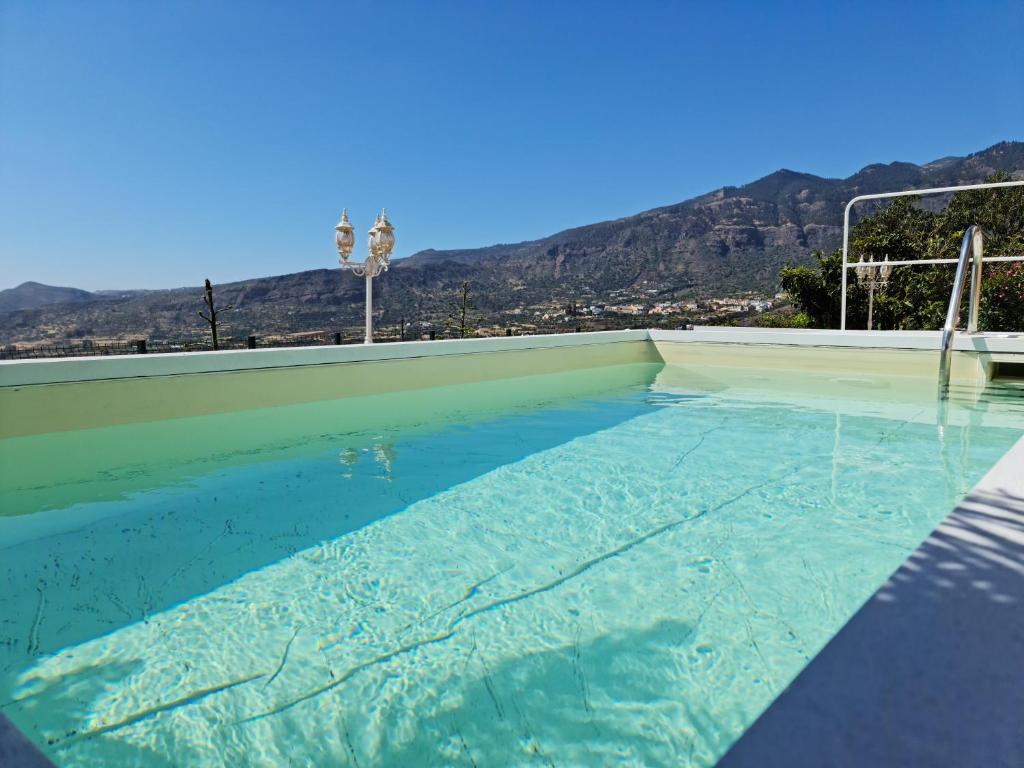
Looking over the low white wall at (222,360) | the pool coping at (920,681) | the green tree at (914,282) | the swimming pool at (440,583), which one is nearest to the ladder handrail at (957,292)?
the swimming pool at (440,583)

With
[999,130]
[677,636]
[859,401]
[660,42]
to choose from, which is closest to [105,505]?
[677,636]

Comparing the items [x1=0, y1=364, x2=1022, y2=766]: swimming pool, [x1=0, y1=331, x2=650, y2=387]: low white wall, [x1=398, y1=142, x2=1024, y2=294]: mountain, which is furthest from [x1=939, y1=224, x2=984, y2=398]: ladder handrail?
[x1=398, y1=142, x2=1024, y2=294]: mountain

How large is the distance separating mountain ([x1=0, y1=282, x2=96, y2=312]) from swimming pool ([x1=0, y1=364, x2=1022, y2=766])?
39.9 meters

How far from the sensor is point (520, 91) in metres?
22.0

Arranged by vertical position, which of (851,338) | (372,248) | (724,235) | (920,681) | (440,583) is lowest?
(440,583)

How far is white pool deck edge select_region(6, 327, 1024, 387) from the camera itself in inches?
126

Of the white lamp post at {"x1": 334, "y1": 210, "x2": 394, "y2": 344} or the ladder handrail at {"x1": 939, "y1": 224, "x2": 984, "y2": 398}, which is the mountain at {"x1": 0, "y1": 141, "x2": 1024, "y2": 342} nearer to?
the white lamp post at {"x1": 334, "y1": 210, "x2": 394, "y2": 344}

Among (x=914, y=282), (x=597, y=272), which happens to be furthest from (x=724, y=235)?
(x=914, y=282)

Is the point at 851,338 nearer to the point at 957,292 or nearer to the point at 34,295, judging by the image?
the point at 957,292

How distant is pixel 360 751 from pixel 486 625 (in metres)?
0.44

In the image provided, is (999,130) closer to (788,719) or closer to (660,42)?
(660,42)

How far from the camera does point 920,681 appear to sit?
2.17ft

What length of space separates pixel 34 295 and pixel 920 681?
1837 inches

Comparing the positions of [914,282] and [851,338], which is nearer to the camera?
[851,338]
